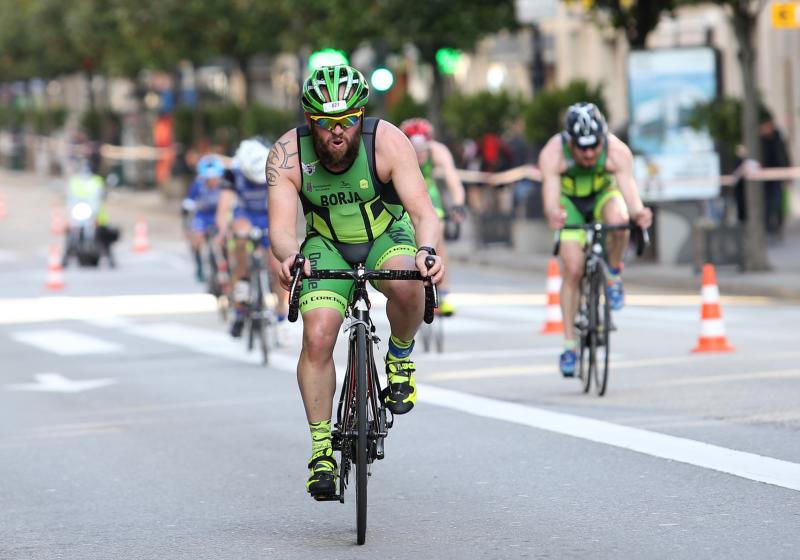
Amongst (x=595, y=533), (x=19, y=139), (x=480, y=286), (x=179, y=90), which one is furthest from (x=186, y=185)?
(x=595, y=533)

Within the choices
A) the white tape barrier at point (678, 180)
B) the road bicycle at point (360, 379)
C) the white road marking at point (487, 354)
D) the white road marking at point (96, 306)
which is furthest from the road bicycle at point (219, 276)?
the road bicycle at point (360, 379)

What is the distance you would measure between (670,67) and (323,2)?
1262 centimetres

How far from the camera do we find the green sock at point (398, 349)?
821cm

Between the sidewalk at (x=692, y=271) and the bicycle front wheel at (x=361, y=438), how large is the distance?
45.7ft

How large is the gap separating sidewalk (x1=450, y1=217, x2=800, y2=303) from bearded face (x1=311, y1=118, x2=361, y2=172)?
13.7m

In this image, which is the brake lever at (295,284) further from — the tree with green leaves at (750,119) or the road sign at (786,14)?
the tree with green leaves at (750,119)

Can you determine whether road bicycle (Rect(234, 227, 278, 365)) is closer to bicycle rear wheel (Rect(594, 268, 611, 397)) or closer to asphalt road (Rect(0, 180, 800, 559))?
asphalt road (Rect(0, 180, 800, 559))

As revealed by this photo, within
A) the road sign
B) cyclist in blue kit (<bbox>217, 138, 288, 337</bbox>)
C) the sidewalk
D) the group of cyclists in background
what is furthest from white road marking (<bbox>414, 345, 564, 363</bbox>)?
the road sign

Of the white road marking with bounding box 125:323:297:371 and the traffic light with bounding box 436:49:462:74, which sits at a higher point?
the traffic light with bounding box 436:49:462:74

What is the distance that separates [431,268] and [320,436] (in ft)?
2.79

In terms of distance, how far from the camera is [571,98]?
2903 centimetres

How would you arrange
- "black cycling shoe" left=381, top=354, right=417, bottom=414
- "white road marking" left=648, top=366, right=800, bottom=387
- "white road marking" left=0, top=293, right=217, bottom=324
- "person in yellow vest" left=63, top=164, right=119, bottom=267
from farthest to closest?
"person in yellow vest" left=63, top=164, right=119, bottom=267 → "white road marking" left=0, top=293, right=217, bottom=324 → "white road marking" left=648, top=366, right=800, bottom=387 → "black cycling shoe" left=381, top=354, right=417, bottom=414

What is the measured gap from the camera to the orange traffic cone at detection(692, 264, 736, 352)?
49.2 ft

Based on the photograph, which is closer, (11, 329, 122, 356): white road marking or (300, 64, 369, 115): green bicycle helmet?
(300, 64, 369, 115): green bicycle helmet
